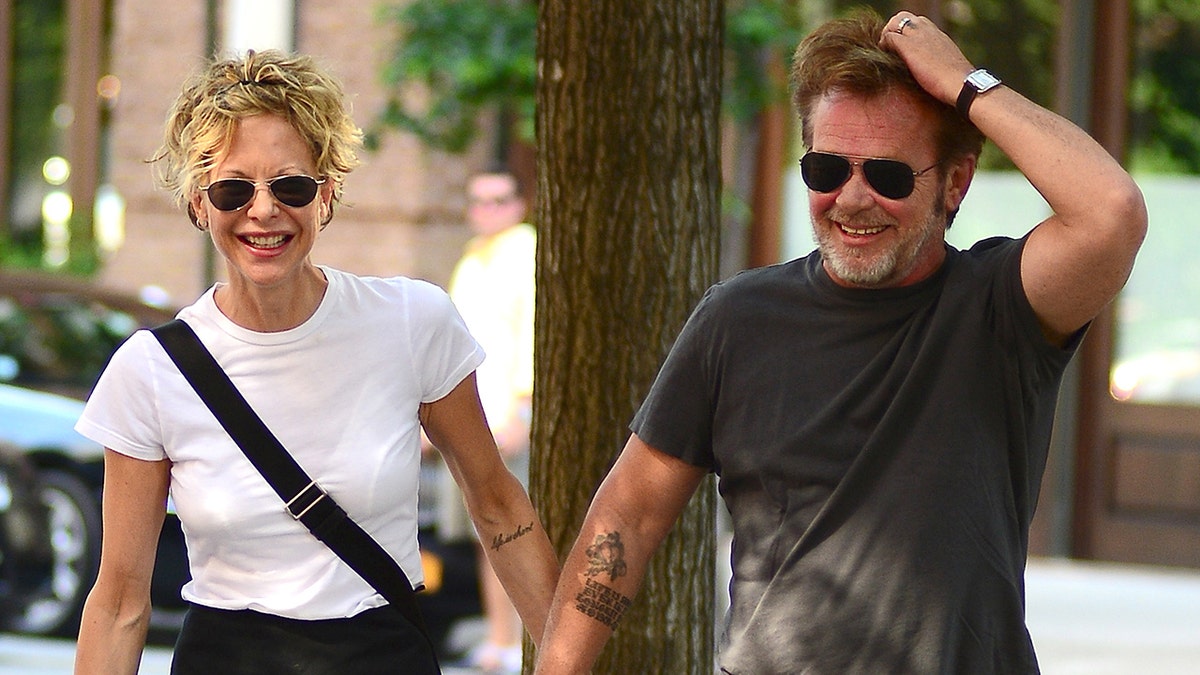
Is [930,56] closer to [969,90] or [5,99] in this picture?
[969,90]

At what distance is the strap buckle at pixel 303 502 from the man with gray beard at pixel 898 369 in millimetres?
611

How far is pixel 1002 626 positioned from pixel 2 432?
19.0 feet

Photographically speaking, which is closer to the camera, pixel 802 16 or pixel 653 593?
pixel 653 593

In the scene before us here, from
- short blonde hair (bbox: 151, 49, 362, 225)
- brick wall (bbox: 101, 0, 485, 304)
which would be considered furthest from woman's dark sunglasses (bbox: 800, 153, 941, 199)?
brick wall (bbox: 101, 0, 485, 304)

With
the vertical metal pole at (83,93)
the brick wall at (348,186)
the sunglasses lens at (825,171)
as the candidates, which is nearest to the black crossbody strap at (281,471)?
the sunglasses lens at (825,171)

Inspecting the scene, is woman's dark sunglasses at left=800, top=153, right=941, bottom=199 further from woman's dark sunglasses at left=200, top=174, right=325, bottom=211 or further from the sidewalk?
the sidewalk

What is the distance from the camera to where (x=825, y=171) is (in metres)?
2.77

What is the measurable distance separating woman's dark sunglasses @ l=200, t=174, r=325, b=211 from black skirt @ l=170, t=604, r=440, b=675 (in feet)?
2.17

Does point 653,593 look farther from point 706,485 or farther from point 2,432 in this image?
point 2,432

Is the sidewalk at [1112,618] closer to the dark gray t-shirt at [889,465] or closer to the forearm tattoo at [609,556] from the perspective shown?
the forearm tattoo at [609,556]

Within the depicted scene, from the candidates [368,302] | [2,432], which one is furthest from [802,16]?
[368,302]

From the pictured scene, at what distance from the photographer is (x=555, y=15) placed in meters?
3.88

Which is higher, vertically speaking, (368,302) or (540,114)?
(540,114)

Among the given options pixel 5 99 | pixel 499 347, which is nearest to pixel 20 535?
pixel 499 347
